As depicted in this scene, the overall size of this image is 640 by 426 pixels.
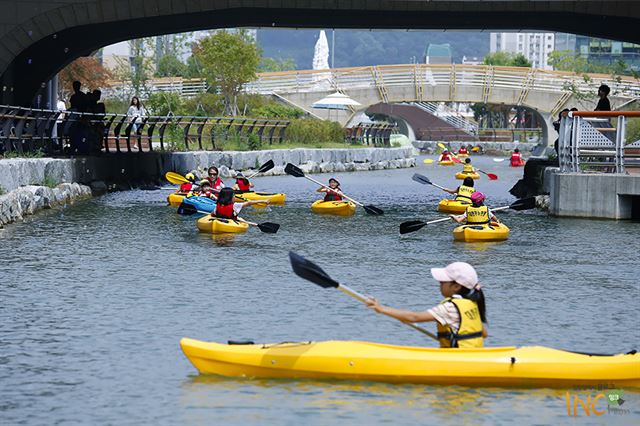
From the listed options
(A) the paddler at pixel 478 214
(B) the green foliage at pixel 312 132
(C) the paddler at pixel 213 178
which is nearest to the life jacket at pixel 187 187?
(C) the paddler at pixel 213 178

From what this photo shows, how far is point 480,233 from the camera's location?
23.1 metres

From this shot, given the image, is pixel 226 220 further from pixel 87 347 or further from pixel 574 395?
pixel 574 395

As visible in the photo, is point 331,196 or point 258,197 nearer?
point 331,196

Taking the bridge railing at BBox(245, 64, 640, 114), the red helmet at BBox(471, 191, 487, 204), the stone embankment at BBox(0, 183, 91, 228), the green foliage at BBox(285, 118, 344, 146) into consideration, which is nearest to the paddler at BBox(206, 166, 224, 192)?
the stone embankment at BBox(0, 183, 91, 228)

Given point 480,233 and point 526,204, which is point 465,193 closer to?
point 526,204

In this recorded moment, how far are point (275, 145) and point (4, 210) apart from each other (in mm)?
31695

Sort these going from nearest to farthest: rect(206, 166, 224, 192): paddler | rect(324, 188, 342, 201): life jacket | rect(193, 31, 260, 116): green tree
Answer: rect(206, 166, 224, 192): paddler, rect(324, 188, 342, 201): life jacket, rect(193, 31, 260, 116): green tree

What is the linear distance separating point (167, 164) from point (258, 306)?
2558 centimetres

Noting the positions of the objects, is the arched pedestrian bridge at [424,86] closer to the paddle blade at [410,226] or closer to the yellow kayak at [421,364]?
the paddle blade at [410,226]

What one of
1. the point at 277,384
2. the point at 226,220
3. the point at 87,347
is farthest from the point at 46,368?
the point at 226,220

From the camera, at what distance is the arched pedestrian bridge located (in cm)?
8388

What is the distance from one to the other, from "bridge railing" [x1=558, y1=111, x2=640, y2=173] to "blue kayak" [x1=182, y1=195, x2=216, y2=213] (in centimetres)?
724

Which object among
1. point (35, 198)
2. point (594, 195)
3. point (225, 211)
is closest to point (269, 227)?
point (225, 211)

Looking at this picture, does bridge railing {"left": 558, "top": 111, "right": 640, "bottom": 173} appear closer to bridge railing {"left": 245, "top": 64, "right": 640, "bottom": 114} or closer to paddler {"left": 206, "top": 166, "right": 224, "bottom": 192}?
paddler {"left": 206, "top": 166, "right": 224, "bottom": 192}
